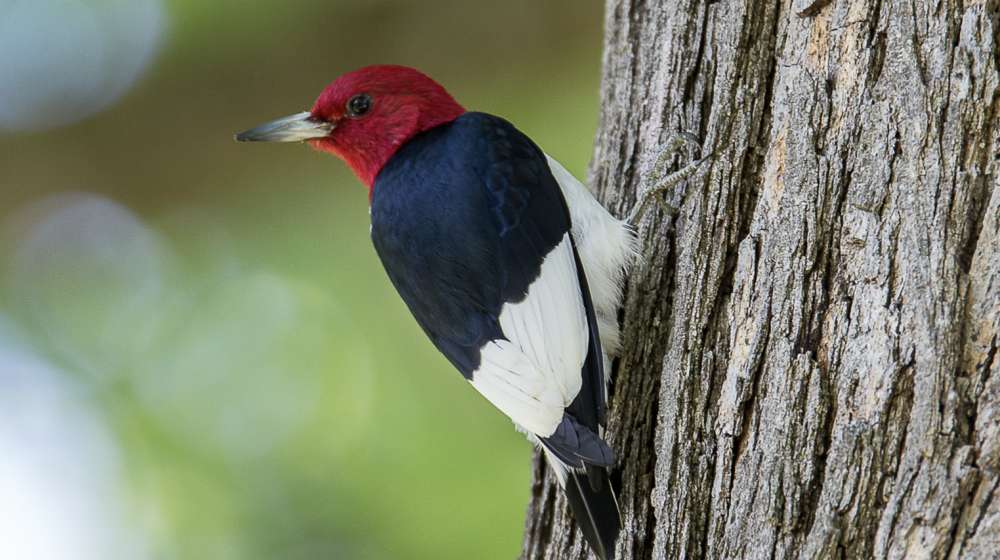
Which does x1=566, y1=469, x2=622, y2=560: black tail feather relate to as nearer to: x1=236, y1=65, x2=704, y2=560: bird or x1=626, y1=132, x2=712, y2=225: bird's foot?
x1=236, y1=65, x2=704, y2=560: bird

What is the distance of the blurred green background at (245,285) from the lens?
344 cm

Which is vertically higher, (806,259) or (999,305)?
(806,259)

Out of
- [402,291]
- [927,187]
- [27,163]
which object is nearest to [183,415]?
[27,163]

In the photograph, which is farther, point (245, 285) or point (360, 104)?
point (245, 285)

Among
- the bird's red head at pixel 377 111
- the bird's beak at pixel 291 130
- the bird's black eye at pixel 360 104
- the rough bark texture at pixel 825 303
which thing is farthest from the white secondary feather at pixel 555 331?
the bird's beak at pixel 291 130

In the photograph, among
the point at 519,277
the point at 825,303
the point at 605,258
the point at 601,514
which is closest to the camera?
the point at 825,303

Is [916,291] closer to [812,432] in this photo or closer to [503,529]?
[812,432]

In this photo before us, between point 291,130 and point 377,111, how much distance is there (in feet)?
0.94

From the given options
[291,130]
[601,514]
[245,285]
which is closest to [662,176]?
[601,514]

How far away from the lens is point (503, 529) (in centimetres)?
338

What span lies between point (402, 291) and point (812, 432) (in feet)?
3.70

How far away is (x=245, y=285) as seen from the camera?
4.14 meters

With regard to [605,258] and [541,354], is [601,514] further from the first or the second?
[605,258]

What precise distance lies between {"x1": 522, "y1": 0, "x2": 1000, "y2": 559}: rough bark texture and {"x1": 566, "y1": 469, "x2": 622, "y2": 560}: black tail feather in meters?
0.04
